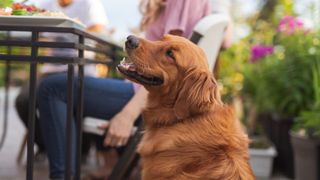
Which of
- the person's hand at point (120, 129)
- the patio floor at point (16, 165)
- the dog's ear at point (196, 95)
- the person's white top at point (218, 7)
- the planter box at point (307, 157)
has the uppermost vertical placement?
the person's white top at point (218, 7)

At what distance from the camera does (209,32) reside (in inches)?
112

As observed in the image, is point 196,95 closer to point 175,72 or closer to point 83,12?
point 175,72

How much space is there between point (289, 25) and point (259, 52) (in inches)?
23.0

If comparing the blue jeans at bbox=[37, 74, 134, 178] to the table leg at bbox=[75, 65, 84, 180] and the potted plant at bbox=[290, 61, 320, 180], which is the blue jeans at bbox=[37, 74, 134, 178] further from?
the potted plant at bbox=[290, 61, 320, 180]

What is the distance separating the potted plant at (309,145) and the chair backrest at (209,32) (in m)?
1.32

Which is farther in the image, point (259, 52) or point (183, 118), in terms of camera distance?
point (259, 52)

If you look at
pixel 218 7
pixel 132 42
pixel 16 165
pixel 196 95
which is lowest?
pixel 16 165

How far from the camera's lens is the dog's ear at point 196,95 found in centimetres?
234

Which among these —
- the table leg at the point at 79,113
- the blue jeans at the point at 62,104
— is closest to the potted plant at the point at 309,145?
the blue jeans at the point at 62,104

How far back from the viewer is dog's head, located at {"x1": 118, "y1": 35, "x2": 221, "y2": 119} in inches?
92.7

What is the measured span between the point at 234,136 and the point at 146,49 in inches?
22.0

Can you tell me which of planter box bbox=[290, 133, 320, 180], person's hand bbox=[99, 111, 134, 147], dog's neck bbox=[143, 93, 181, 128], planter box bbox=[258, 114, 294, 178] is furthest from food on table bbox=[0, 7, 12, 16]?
planter box bbox=[258, 114, 294, 178]

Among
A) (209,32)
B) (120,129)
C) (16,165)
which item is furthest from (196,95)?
(16,165)

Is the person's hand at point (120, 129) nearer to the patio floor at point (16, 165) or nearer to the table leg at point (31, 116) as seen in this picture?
the table leg at point (31, 116)
